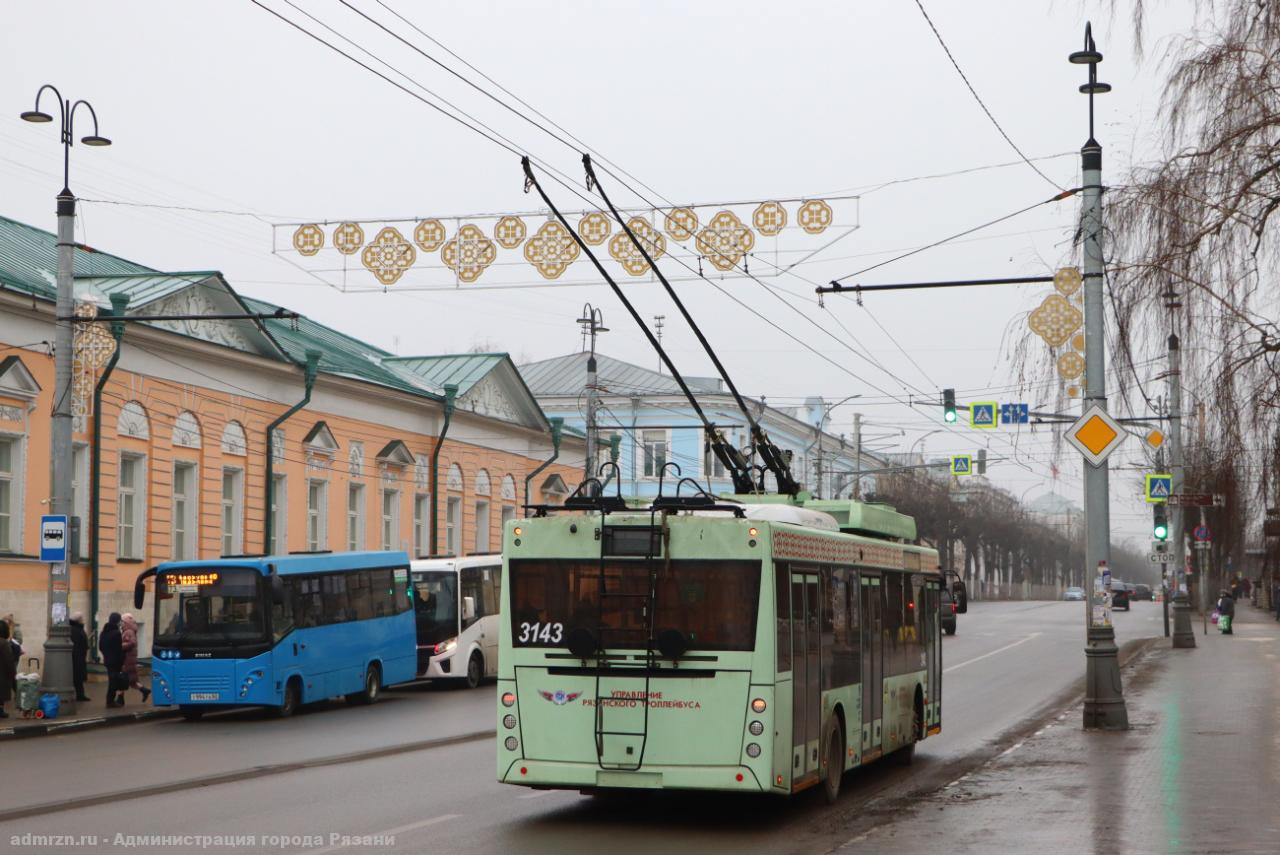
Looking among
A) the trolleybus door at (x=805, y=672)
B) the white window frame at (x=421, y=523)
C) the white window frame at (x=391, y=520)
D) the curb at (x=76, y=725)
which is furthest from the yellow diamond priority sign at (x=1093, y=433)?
the white window frame at (x=421, y=523)

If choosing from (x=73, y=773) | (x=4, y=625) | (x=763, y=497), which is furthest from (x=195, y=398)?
(x=763, y=497)

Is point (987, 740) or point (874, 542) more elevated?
point (874, 542)

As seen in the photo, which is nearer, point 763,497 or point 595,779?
point 595,779

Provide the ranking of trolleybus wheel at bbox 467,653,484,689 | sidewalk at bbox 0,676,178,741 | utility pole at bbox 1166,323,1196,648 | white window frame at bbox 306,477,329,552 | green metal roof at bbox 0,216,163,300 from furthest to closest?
1. white window frame at bbox 306,477,329,552
2. utility pole at bbox 1166,323,1196,648
3. trolleybus wheel at bbox 467,653,484,689
4. green metal roof at bbox 0,216,163,300
5. sidewalk at bbox 0,676,178,741

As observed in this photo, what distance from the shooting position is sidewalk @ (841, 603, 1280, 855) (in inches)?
458

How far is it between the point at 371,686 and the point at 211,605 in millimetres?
4565

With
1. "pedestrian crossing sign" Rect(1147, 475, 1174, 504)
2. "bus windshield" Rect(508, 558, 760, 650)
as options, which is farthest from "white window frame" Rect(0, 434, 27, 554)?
"pedestrian crossing sign" Rect(1147, 475, 1174, 504)

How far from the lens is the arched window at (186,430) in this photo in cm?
3503

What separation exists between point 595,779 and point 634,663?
928 millimetres

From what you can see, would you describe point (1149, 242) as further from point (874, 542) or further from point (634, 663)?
point (634, 663)

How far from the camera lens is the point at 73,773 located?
1659cm

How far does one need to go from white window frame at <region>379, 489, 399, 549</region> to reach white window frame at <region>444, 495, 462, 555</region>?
2.97 metres

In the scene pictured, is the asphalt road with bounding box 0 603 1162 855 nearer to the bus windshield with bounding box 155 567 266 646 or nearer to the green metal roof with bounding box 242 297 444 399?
the bus windshield with bounding box 155 567 266 646

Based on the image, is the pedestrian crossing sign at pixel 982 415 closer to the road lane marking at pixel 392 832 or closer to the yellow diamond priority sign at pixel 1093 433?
the yellow diamond priority sign at pixel 1093 433
